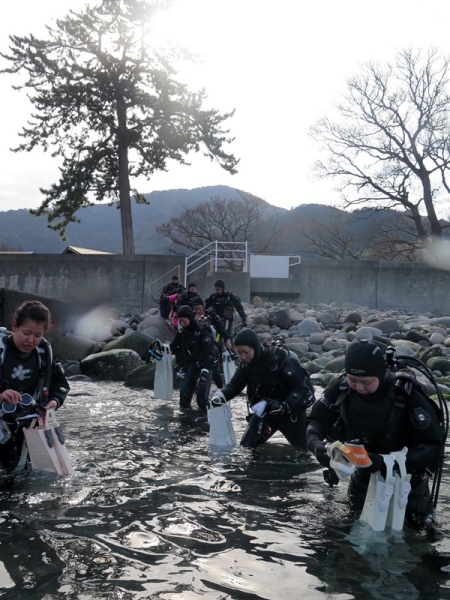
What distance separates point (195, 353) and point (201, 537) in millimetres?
4487

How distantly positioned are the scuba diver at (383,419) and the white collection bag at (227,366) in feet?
18.6

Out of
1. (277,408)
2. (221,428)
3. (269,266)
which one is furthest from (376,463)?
(269,266)

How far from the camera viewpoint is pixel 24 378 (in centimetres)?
457


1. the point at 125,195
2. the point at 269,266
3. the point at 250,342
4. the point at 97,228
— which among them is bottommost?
the point at 250,342

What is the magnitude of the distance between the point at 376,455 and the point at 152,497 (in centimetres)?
177

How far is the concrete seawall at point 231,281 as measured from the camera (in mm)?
19922

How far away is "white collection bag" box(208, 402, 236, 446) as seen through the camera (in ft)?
20.0

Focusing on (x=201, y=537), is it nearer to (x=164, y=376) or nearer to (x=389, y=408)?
(x=389, y=408)

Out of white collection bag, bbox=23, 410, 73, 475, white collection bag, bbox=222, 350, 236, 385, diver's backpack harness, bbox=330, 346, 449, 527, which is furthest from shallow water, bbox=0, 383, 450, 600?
white collection bag, bbox=222, 350, 236, 385

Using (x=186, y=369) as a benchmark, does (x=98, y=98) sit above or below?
above

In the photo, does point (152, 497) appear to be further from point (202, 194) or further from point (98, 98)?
point (202, 194)

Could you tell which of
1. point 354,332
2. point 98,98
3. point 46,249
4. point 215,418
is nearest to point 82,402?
point 215,418

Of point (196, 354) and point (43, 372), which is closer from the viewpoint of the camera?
point (43, 372)

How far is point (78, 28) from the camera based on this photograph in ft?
70.7
